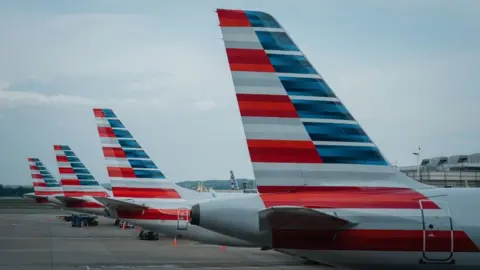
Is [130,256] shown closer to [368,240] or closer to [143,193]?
[143,193]

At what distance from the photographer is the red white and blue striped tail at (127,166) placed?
Answer: 30.4 metres

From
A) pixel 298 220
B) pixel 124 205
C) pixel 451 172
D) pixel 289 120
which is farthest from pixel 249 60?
pixel 451 172

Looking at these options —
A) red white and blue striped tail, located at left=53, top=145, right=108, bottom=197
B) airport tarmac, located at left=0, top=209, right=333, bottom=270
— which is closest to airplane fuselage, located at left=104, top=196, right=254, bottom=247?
airport tarmac, located at left=0, top=209, right=333, bottom=270

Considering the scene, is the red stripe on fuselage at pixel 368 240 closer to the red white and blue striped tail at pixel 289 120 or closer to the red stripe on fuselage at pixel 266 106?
the red white and blue striped tail at pixel 289 120

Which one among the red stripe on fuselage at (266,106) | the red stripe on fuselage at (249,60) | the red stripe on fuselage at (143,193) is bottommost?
the red stripe on fuselage at (143,193)

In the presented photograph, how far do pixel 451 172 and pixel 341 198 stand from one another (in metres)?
33.7

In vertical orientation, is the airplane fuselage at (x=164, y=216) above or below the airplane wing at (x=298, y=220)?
below

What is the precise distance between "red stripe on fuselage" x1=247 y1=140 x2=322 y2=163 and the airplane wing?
146 centimetres

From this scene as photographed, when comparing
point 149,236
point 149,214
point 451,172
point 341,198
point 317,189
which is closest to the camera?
point 341,198

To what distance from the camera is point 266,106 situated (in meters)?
11.0

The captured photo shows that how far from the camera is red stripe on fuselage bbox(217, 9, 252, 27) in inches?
434

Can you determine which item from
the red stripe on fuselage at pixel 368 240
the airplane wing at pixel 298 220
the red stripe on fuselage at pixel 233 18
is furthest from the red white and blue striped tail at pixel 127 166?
the airplane wing at pixel 298 220

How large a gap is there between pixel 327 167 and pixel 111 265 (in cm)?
1560

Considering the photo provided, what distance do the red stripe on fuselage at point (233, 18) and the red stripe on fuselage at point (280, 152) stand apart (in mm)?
2123
